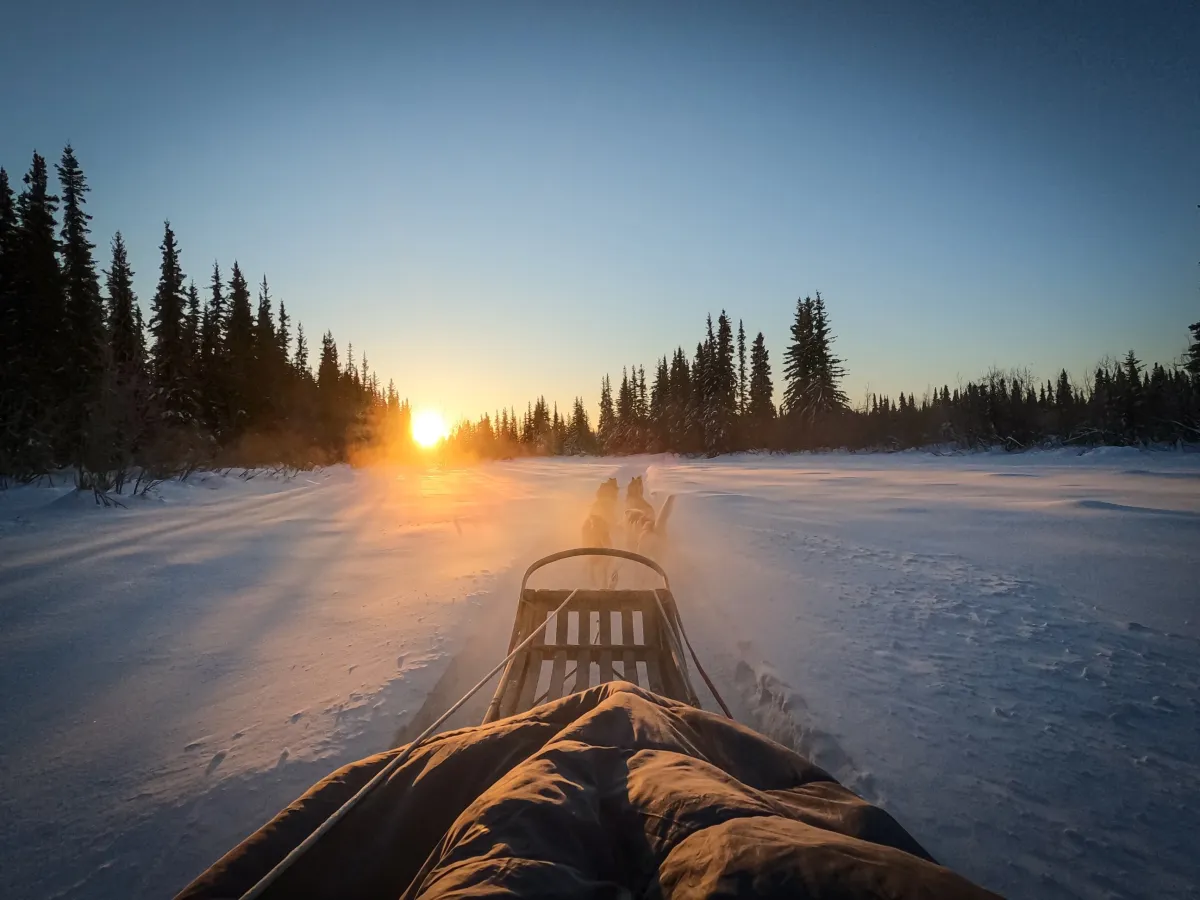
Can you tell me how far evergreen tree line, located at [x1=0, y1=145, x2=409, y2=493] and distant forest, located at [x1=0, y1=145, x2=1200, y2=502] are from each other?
2.9 inches

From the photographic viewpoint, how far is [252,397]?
34219 millimetres

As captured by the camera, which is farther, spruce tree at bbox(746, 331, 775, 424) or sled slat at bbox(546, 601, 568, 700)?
spruce tree at bbox(746, 331, 775, 424)

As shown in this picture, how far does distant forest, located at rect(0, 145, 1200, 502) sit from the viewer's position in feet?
51.2

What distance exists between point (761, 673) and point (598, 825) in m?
3.09

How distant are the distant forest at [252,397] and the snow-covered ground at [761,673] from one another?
9.87 metres

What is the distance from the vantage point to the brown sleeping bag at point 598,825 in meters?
0.98

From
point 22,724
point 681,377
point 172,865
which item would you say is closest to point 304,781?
point 172,865

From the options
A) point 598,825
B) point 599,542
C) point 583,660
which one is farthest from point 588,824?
point 599,542

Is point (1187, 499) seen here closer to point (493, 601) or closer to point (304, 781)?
point (493, 601)

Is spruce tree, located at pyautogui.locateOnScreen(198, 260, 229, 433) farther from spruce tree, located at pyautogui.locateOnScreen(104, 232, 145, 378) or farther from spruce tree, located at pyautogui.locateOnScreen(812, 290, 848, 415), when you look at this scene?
spruce tree, located at pyautogui.locateOnScreen(812, 290, 848, 415)

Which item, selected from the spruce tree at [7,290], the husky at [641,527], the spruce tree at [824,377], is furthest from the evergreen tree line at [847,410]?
the spruce tree at [7,290]

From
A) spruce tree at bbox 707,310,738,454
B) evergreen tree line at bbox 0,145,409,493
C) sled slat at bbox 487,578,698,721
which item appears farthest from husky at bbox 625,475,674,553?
spruce tree at bbox 707,310,738,454

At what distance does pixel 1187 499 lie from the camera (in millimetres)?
7602

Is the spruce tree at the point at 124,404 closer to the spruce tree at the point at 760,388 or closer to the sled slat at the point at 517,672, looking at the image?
the sled slat at the point at 517,672
